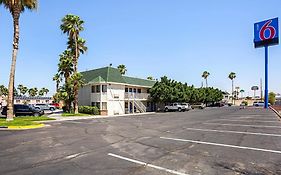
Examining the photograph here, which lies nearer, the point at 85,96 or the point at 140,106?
the point at 85,96

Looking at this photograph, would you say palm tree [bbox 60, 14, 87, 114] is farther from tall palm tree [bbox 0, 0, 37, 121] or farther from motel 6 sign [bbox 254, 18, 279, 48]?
motel 6 sign [bbox 254, 18, 279, 48]

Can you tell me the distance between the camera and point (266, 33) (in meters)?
59.5

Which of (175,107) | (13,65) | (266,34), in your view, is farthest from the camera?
(266,34)

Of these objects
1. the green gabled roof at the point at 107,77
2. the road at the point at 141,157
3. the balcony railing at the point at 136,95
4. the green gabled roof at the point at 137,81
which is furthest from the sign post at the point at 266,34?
Answer: the road at the point at 141,157

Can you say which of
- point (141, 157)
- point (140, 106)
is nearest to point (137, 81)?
point (140, 106)

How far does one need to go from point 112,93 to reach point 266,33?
41574mm

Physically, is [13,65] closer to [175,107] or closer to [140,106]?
[140,106]

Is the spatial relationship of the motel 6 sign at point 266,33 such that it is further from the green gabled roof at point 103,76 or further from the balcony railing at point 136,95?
the green gabled roof at point 103,76

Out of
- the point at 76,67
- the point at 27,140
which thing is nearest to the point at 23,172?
the point at 27,140

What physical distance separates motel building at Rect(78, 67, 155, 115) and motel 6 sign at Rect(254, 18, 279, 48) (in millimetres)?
32316

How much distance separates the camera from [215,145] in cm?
1144

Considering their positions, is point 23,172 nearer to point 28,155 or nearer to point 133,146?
point 28,155

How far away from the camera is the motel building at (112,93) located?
39372 mm

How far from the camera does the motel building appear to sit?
39.4 meters
